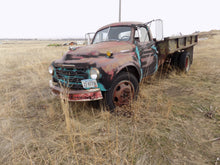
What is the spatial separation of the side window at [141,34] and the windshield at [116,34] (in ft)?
0.76

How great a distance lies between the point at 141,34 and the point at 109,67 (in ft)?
5.94

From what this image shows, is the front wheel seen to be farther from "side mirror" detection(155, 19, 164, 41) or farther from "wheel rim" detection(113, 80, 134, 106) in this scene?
"side mirror" detection(155, 19, 164, 41)

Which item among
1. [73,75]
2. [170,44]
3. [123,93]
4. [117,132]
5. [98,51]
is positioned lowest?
[117,132]

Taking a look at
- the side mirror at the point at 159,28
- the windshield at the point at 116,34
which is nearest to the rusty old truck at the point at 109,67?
the windshield at the point at 116,34

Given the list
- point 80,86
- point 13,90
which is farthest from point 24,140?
point 13,90

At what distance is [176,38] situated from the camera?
15.8ft

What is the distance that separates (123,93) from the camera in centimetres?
303

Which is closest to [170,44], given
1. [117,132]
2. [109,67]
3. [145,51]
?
[145,51]

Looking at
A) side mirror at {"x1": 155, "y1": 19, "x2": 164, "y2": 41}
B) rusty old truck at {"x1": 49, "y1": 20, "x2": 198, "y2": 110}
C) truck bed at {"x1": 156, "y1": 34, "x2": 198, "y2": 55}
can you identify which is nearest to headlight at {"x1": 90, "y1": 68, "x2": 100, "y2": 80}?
rusty old truck at {"x1": 49, "y1": 20, "x2": 198, "y2": 110}

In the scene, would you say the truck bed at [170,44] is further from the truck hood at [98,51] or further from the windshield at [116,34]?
the truck hood at [98,51]

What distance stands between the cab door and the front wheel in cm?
72

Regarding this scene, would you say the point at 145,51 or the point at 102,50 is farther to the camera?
the point at 145,51

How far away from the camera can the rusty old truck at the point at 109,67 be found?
261 centimetres

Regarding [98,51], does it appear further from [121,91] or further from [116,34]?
[116,34]
